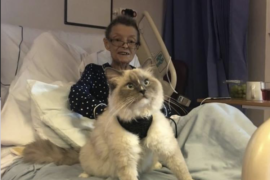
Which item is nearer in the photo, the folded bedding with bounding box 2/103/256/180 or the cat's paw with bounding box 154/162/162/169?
the folded bedding with bounding box 2/103/256/180

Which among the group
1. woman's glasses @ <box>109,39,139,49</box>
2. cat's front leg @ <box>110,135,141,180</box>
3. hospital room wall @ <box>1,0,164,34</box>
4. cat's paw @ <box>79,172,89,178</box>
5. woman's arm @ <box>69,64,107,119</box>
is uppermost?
hospital room wall @ <box>1,0,164,34</box>

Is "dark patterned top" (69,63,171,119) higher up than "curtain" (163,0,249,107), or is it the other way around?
"curtain" (163,0,249,107)

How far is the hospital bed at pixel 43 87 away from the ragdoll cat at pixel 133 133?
4.6 inches

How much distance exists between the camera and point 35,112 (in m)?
1.36

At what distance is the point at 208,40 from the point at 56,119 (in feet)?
4.75

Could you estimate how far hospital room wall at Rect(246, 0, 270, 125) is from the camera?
200 centimetres

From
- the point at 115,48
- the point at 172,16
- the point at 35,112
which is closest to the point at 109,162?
the point at 35,112

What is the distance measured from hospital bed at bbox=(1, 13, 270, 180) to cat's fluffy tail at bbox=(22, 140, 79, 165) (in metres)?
0.04

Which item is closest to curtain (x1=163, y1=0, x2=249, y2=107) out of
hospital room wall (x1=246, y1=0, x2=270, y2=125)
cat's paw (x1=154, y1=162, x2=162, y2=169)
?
hospital room wall (x1=246, y1=0, x2=270, y2=125)

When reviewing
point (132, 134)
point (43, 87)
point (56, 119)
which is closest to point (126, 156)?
point (132, 134)

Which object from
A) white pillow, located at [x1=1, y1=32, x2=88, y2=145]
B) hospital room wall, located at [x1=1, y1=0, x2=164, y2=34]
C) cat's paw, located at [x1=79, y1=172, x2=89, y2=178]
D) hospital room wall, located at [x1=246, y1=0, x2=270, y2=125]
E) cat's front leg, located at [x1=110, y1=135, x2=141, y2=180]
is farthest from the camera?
hospital room wall, located at [x1=246, y1=0, x2=270, y2=125]

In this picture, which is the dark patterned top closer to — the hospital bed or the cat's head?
the hospital bed

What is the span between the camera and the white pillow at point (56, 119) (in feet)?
4.17

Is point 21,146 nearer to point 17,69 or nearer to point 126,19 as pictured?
point 17,69
